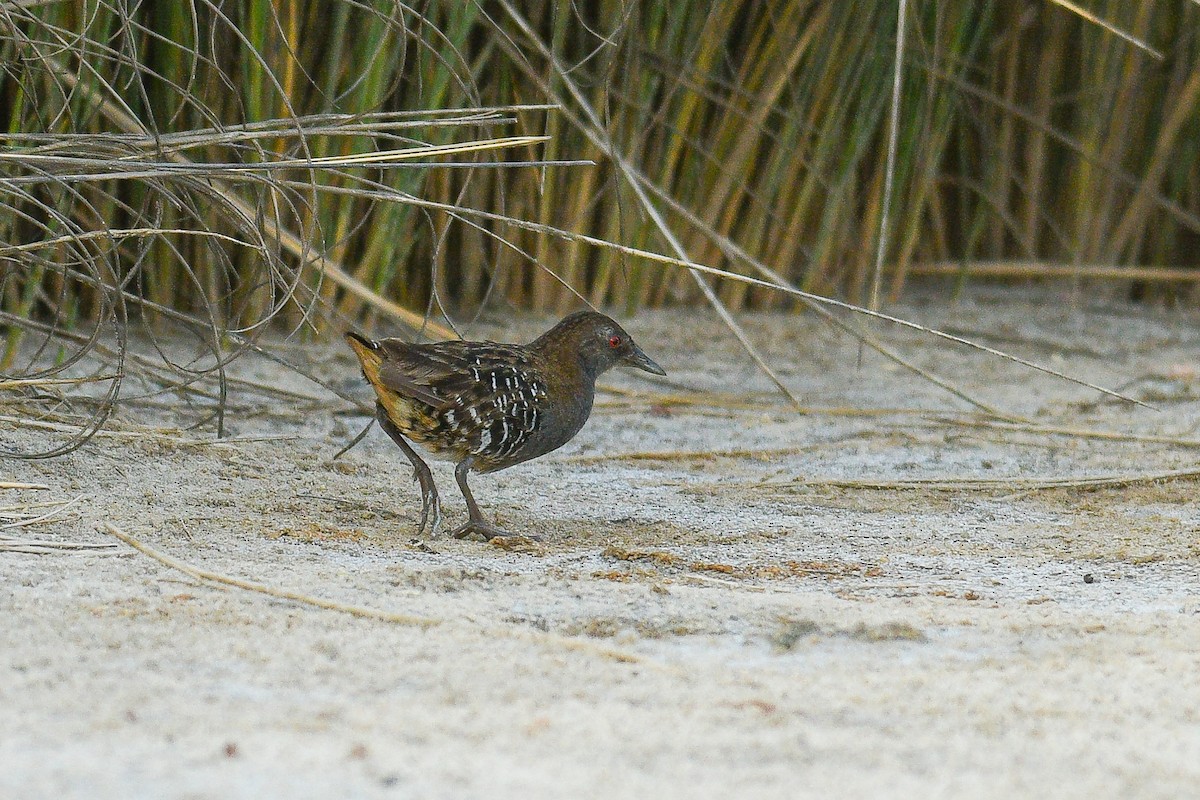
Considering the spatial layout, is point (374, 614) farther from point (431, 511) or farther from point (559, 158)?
point (559, 158)

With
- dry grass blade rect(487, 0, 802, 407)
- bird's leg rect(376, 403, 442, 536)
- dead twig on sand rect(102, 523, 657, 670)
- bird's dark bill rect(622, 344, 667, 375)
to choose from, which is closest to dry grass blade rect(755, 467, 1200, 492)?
dry grass blade rect(487, 0, 802, 407)

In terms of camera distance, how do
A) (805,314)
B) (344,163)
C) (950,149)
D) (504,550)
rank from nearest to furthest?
(344,163) → (504,550) → (805,314) → (950,149)

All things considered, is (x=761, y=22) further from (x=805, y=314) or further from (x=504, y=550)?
(x=504, y=550)

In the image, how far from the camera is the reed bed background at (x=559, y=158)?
130 inches

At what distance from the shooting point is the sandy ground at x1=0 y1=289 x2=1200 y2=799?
175cm

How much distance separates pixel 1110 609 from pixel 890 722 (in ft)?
2.57

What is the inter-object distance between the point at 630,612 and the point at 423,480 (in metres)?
0.93

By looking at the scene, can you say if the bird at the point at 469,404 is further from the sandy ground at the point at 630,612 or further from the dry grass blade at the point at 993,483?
the dry grass blade at the point at 993,483

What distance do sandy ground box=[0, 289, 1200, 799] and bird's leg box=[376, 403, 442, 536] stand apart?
0.06m

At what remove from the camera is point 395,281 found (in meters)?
4.95

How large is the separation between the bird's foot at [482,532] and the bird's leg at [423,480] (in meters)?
0.05

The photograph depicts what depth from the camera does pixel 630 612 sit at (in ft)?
7.92

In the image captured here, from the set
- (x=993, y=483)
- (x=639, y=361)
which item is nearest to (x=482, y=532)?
(x=639, y=361)

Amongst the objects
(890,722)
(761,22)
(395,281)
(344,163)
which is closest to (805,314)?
(761,22)
